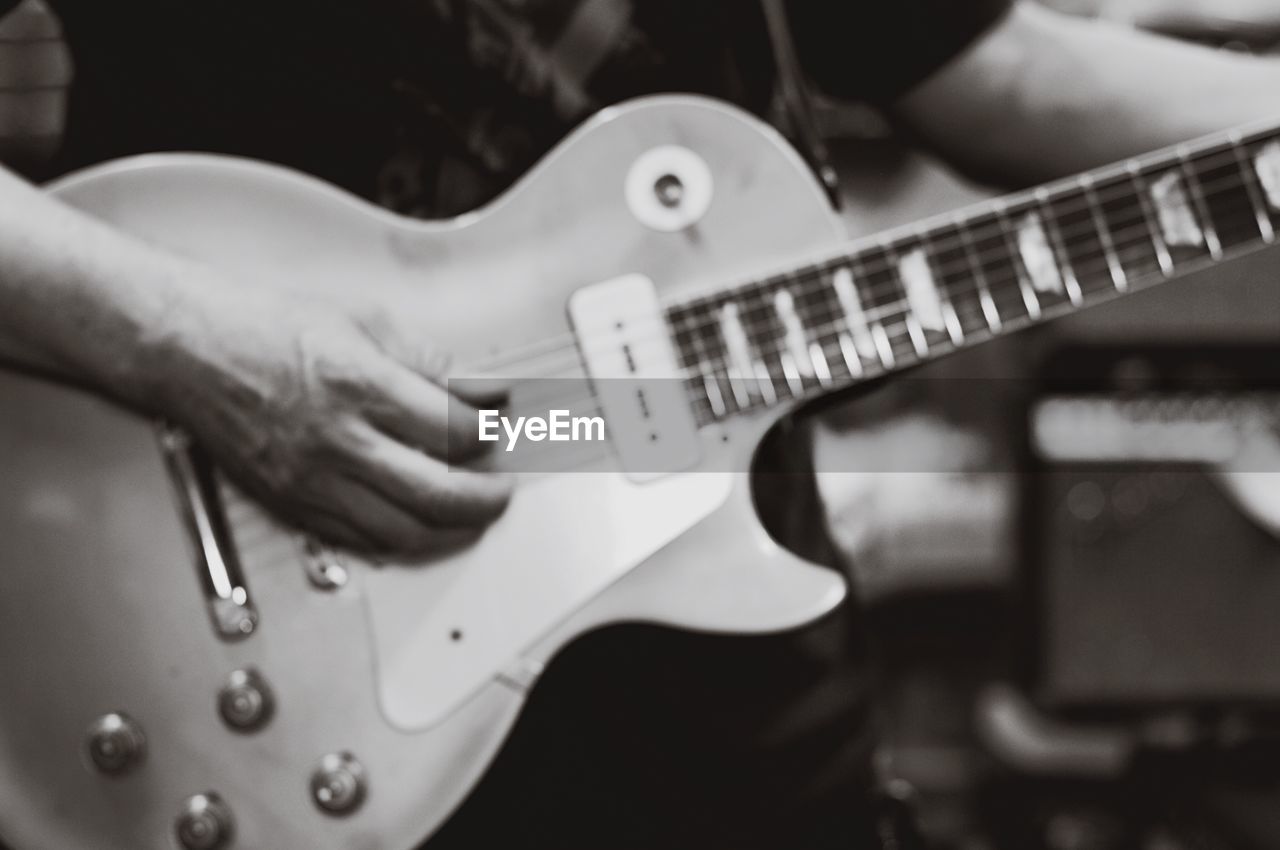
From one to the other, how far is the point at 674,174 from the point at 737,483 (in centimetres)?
19

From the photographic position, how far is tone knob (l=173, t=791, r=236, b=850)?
53 cm

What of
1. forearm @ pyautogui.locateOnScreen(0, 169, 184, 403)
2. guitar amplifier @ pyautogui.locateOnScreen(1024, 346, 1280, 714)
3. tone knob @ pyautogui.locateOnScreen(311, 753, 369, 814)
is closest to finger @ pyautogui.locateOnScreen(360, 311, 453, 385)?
forearm @ pyautogui.locateOnScreen(0, 169, 184, 403)

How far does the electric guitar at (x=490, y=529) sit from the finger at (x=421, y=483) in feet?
0.10

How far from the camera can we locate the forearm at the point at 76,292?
527 millimetres

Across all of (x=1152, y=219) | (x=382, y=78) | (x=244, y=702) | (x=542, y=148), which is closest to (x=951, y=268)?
(x=1152, y=219)

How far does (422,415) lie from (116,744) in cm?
24

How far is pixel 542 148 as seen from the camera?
2.08 ft

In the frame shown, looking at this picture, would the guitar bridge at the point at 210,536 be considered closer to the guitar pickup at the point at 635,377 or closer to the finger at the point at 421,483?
the finger at the point at 421,483

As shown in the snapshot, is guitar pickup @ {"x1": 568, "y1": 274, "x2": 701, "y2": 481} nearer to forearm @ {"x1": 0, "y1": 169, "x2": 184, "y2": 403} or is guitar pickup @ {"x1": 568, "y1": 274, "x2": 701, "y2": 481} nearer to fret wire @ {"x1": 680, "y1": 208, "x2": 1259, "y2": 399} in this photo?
fret wire @ {"x1": 680, "y1": 208, "x2": 1259, "y2": 399}

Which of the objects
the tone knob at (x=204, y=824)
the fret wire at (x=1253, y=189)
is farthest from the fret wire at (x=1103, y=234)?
the tone knob at (x=204, y=824)

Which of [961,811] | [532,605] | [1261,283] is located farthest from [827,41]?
[961,811]

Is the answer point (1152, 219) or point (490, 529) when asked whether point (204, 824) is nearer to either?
point (490, 529)

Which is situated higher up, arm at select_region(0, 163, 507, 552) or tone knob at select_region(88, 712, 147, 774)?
arm at select_region(0, 163, 507, 552)

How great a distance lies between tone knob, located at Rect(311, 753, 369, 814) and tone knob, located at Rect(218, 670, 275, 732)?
4cm
